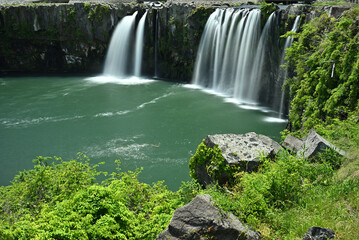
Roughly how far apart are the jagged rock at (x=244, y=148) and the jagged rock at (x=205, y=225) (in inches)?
98.2

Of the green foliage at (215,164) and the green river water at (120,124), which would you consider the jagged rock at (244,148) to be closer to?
the green foliage at (215,164)

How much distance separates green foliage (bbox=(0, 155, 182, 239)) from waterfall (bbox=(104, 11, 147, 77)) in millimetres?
22570

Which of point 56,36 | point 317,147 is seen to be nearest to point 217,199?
point 317,147

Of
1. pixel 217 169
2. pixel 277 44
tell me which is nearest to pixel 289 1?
pixel 277 44

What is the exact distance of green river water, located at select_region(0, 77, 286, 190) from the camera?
46.2 feet

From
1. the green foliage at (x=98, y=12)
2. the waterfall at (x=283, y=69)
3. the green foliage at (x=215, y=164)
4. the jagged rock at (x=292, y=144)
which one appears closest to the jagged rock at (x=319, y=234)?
the green foliage at (x=215, y=164)

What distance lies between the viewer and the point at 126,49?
98.6 feet

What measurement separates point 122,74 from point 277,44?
15542 mm

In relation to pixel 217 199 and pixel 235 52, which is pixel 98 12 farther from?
pixel 217 199

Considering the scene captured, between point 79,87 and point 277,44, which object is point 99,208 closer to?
point 277,44

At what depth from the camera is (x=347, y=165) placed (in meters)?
Result: 6.54

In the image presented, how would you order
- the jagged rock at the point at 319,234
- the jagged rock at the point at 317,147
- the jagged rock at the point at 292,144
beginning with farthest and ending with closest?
the jagged rock at the point at 292,144, the jagged rock at the point at 317,147, the jagged rock at the point at 319,234

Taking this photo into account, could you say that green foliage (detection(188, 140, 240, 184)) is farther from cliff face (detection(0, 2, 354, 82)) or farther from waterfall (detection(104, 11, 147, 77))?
waterfall (detection(104, 11, 147, 77))

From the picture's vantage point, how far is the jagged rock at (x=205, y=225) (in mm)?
5105
